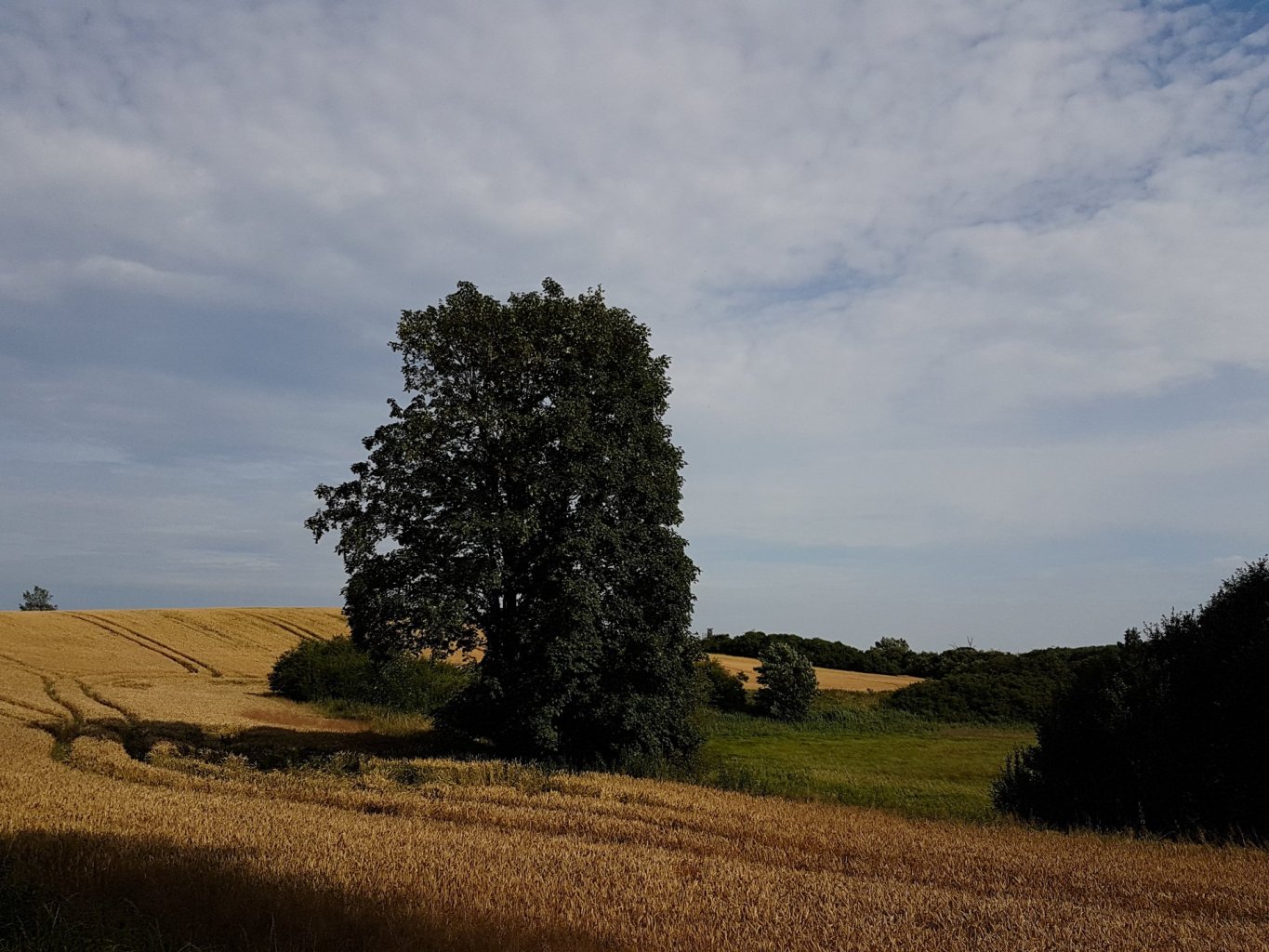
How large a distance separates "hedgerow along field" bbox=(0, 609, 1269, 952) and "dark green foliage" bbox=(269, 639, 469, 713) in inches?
865

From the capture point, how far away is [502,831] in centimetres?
1330

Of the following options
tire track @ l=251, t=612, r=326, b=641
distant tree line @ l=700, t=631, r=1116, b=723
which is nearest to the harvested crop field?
distant tree line @ l=700, t=631, r=1116, b=723

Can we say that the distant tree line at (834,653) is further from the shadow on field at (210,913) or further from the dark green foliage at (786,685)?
the shadow on field at (210,913)

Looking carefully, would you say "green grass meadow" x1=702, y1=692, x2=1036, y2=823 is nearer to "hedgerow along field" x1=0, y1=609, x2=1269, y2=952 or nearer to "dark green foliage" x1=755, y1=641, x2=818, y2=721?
"dark green foliage" x1=755, y1=641, x2=818, y2=721

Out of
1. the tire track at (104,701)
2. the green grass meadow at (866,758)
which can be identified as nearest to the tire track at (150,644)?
the tire track at (104,701)

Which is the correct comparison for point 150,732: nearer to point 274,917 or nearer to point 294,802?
point 294,802

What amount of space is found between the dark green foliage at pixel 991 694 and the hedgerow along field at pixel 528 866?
4696 cm

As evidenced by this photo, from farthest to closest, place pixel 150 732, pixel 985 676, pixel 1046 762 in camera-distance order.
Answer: pixel 985 676, pixel 150 732, pixel 1046 762

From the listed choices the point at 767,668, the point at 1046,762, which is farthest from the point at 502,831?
the point at 767,668

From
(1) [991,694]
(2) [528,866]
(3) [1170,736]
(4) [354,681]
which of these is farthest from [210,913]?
(1) [991,694]

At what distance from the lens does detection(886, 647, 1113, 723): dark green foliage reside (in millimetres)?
→ 61469

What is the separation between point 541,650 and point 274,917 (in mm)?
17073

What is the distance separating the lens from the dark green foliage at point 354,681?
148 ft

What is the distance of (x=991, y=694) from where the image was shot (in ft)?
213
